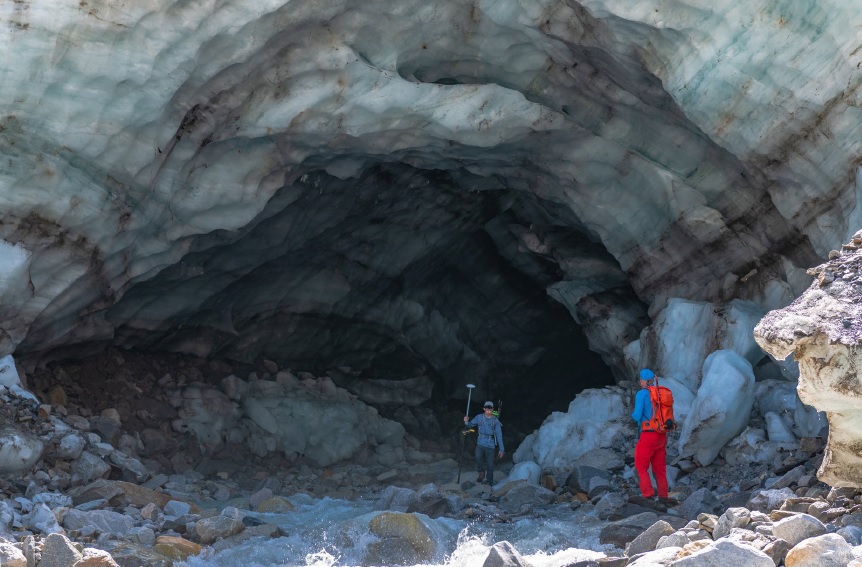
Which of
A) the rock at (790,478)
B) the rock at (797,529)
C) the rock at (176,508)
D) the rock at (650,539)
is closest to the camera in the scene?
the rock at (797,529)

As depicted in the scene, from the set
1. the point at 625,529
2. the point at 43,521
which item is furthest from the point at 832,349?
Result: the point at 43,521

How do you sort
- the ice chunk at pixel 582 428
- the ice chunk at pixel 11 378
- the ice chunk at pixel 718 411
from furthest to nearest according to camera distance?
the ice chunk at pixel 582 428 < the ice chunk at pixel 718 411 < the ice chunk at pixel 11 378

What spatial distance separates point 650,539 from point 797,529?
4.10 ft

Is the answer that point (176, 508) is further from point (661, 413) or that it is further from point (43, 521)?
point (661, 413)

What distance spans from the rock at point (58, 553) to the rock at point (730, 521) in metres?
4.21

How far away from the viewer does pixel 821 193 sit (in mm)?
9195

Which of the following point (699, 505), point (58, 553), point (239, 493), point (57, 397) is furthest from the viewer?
point (57, 397)

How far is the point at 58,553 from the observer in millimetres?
5840

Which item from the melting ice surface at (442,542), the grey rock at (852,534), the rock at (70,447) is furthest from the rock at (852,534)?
the rock at (70,447)

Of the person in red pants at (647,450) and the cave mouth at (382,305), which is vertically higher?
the cave mouth at (382,305)

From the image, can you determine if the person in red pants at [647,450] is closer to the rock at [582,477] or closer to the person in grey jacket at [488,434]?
the rock at [582,477]

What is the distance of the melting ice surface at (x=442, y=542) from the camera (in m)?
6.82

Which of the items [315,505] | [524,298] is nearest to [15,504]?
[315,505]

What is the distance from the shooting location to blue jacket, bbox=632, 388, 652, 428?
29.5 feet
